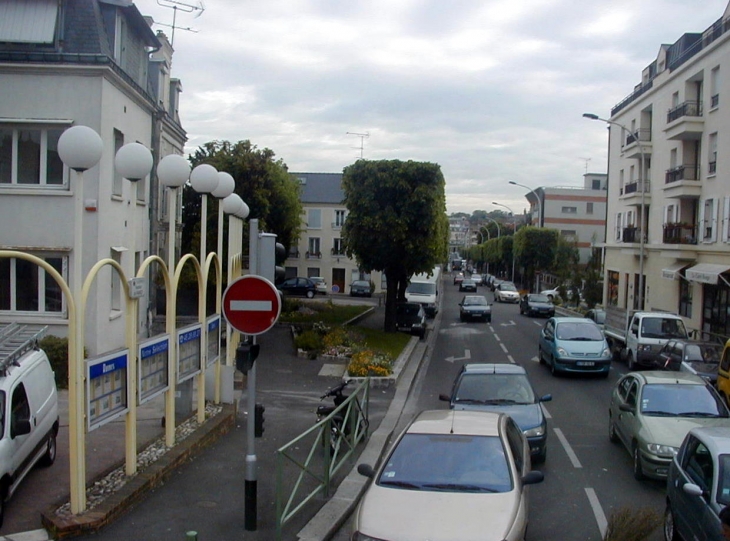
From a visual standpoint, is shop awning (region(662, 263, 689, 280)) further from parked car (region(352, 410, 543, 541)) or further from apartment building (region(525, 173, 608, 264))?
apartment building (region(525, 173, 608, 264))

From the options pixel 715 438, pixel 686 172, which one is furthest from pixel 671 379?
pixel 686 172

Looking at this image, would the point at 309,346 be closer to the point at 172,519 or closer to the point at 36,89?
the point at 36,89

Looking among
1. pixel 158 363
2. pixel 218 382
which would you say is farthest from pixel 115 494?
pixel 218 382

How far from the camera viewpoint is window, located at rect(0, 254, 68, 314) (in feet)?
54.0

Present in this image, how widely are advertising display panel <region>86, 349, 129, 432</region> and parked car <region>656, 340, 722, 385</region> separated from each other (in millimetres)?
13479

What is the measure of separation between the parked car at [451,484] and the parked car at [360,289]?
51451mm

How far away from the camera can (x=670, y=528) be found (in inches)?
306

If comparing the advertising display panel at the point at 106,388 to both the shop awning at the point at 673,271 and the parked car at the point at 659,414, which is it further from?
the shop awning at the point at 673,271

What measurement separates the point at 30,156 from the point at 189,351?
871cm

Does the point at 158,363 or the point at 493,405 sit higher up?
the point at 158,363

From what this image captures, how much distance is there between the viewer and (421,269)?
93.5 feet

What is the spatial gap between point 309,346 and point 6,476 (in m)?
14.5

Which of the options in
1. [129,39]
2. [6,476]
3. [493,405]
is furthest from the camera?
[129,39]

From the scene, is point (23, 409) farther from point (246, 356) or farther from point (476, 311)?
point (476, 311)
